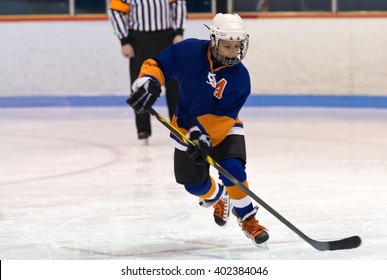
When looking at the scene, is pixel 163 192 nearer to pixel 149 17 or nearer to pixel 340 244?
pixel 340 244

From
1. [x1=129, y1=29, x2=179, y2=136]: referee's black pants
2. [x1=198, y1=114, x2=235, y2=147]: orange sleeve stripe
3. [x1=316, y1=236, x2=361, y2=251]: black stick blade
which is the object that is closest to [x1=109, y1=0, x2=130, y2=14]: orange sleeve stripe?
[x1=129, y1=29, x2=179, y2=136]: referee's black pants

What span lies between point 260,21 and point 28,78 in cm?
197

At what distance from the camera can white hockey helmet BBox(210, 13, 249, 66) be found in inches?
132

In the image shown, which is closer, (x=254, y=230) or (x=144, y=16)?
(x=254, y=230)

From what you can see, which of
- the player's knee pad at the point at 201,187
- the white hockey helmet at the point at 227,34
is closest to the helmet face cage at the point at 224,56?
the white hockey helmet at the point at 227,34

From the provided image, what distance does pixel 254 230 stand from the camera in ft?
11.2

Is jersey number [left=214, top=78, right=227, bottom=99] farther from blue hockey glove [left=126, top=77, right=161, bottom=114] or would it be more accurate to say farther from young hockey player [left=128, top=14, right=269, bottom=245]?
blue hockey glove [left=126, top=77, right=161, bottom=114]

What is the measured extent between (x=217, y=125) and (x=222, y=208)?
0.35m

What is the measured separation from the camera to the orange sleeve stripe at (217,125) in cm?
352

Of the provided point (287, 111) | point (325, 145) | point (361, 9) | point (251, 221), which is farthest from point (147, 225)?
point (361, 9)

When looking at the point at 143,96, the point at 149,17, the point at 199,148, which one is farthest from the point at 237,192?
the point at 149,17

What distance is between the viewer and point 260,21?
855 centimetres

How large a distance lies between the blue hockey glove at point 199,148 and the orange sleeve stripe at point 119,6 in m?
2.99
